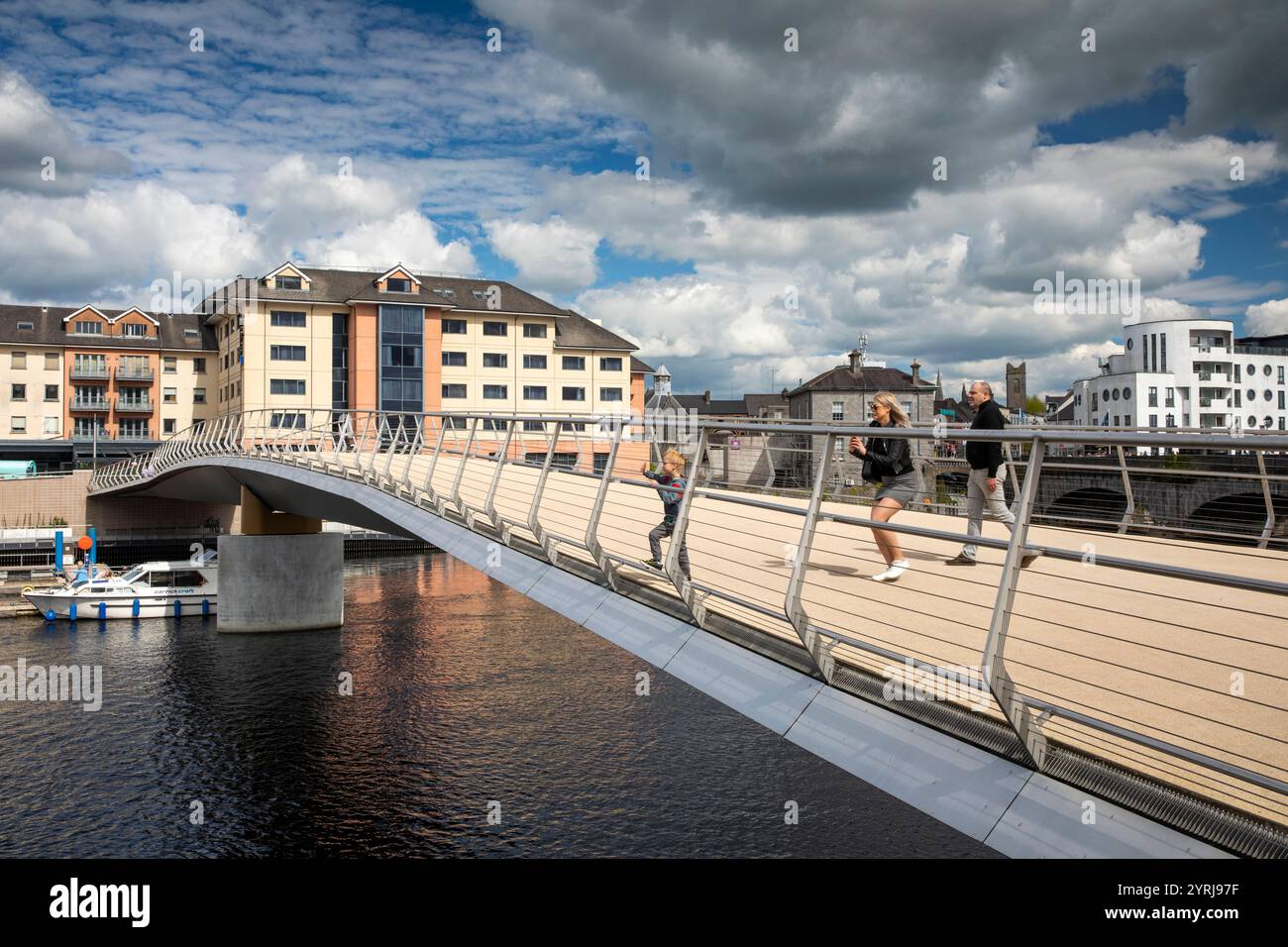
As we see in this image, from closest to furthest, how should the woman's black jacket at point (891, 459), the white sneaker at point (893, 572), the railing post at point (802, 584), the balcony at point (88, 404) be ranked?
the railing post at point (802, 584) → the white sneaker at point (893, 572) → the woman's black jacket at point (891, 459) → the balcony at point (88, 404)

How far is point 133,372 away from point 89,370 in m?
2.69

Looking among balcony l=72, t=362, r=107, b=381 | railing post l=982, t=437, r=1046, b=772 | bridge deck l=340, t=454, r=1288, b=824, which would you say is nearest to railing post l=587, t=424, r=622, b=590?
bridge deck l=340, t=454, r=1288, b=824

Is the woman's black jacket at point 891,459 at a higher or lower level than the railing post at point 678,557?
higher

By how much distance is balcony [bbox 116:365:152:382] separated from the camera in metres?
66.6

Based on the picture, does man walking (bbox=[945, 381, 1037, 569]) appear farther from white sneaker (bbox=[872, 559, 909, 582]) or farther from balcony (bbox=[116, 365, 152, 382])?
balcony (bbox=[116, 365, 152, 382])

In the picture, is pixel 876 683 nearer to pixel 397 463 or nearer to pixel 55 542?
pixel 397 463

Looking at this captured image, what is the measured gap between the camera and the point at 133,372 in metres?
66.9

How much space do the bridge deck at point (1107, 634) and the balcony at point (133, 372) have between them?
65.8 meters

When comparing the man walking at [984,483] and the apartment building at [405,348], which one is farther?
the apartment building at [405,348]

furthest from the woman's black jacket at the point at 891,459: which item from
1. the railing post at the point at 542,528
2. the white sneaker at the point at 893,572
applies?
the railing post at the point at 542,528

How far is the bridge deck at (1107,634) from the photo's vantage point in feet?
13.8

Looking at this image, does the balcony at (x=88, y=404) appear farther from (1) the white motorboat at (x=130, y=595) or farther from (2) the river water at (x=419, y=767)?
(2) the river water at (x=419, y=767)

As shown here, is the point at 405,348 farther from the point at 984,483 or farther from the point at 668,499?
the point at 984,483

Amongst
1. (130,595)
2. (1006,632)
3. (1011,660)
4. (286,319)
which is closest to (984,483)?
(1011,660)
